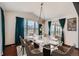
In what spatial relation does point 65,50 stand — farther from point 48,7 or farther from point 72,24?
point 48,7

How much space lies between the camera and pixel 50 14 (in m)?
2.04

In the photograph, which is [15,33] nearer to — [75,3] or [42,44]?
[42,44]

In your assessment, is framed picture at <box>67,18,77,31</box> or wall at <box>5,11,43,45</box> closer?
wall at <box>5,11,43,45</box>

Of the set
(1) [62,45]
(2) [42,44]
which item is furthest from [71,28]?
(2) [42,44]

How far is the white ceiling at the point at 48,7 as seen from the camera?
179cm

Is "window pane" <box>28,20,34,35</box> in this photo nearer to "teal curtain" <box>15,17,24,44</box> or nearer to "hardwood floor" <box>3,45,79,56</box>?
"teal curtain" <box>15,17,24,44</box>

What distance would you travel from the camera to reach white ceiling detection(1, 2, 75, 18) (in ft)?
5.89

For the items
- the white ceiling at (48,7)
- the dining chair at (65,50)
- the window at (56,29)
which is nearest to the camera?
the white ceiling at (48,7)

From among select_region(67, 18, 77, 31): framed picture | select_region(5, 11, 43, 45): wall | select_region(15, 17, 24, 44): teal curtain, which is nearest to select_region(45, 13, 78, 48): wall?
select_region(67, 18, 77, 31): framed picture

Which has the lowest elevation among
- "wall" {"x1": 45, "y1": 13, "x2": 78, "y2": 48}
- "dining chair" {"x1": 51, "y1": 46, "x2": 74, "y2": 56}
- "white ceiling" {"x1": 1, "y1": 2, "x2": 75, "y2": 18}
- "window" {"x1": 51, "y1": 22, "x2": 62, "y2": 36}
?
"dining chair" {"x1": 51, "y1": 46, "x2": 74, "y2": 56}

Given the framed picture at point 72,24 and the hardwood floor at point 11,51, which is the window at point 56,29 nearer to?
the framed picture at point 72,24

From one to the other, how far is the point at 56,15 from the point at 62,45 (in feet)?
2.07

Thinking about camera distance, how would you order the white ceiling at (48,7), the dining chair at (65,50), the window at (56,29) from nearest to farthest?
the white ceiling at (48,7) → the dining chair at (65,50) → the window at (56,29)

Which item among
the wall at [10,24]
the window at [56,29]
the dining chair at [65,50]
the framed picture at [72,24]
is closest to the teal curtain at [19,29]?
the wall at [10,24]
